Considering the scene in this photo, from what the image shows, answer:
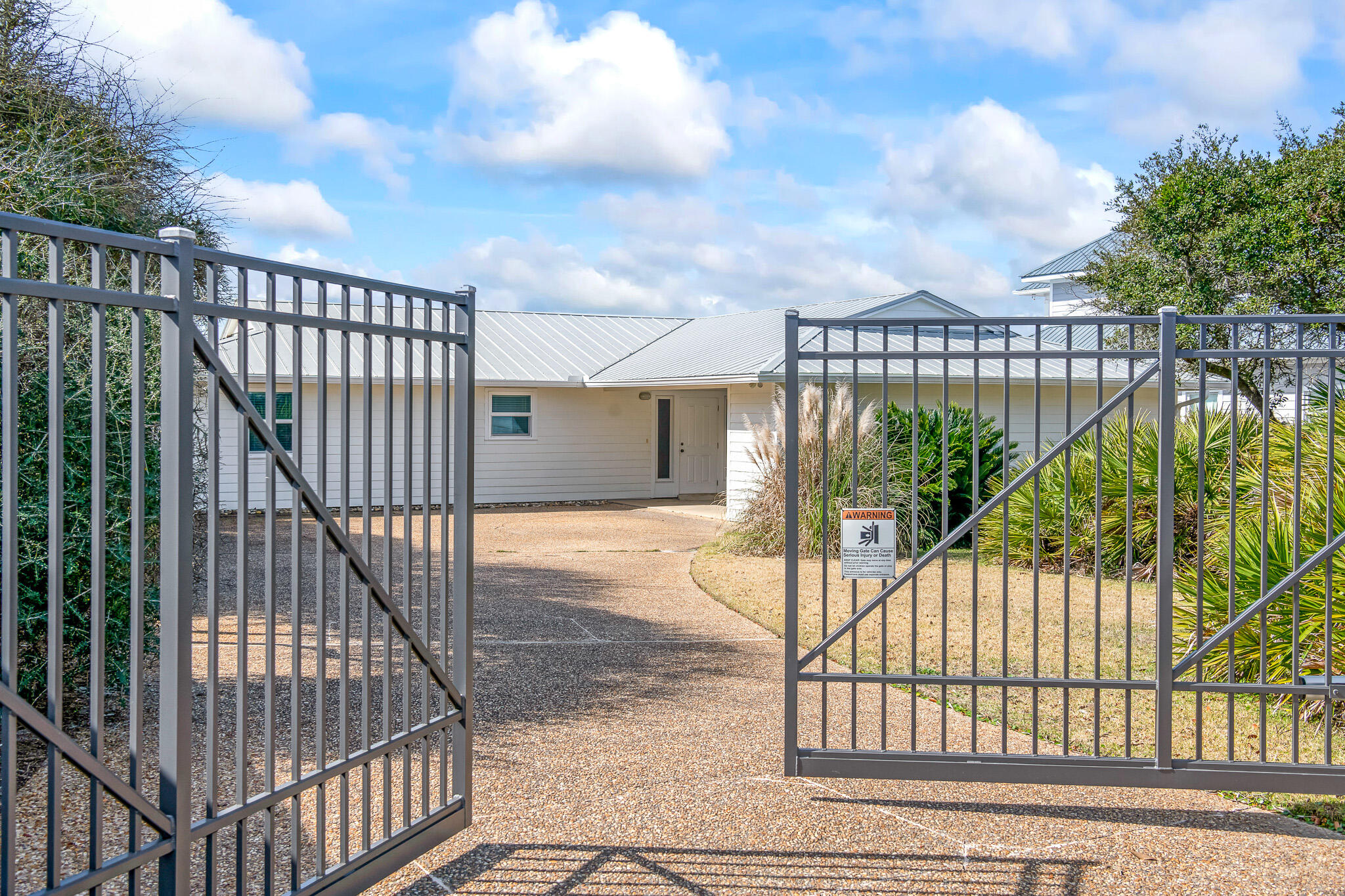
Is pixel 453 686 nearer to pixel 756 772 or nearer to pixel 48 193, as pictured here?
pixel 756 772

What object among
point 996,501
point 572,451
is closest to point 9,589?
point 996,501

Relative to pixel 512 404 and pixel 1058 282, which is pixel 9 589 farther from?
pixel 1058 282

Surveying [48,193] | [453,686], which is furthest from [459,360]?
[48,193]

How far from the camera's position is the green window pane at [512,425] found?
19484 mm

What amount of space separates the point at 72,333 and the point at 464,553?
2.61 m

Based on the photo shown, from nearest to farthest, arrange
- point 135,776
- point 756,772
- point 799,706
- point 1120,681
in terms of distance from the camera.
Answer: point 135,776
point 1120,681
point 756,772
point 799,706

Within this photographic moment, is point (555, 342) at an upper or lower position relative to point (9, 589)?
upper

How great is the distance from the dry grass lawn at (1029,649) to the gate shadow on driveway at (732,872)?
76cm

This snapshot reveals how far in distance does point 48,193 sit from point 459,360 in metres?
3.12

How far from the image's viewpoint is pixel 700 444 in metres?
21.7

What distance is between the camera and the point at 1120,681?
4.69m

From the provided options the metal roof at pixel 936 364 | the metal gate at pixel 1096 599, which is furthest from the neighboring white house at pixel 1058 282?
the metal gate at pixel 1096 599

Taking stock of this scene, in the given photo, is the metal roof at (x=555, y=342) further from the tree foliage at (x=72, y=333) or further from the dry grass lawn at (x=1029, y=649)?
the tree foliage at (x=72, y=333)

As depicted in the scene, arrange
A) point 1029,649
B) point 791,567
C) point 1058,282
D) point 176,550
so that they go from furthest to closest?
point 1058,282, point 1029,649, point 791,567, point 176,550
